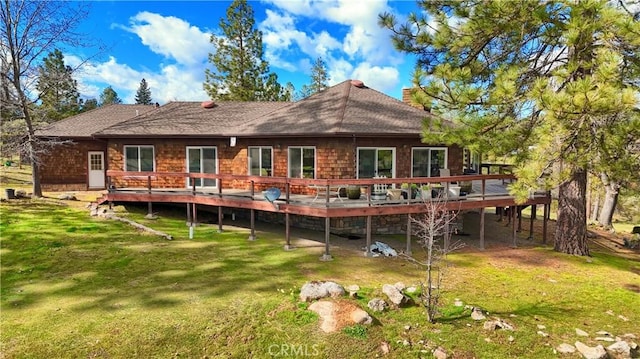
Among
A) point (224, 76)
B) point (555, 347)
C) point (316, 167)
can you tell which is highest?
point (224, 76)

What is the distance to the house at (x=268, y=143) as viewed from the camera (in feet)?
41.7

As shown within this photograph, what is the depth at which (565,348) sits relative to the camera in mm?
5707

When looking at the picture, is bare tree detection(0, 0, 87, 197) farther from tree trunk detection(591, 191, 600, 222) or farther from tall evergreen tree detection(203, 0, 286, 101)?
tree trunk detection(591, 191, 600, 222)

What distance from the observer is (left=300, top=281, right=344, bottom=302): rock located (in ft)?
22.4

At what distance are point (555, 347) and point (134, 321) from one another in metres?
7.07

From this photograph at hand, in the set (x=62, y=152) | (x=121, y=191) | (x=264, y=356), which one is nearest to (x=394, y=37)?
(x=264, y=356)

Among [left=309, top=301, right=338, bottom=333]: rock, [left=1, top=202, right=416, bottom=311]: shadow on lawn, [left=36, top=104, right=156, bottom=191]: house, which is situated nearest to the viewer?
[left=309, top=301, right=338, bottom=333]: rock

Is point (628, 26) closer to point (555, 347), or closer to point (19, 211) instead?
point (555, 347)

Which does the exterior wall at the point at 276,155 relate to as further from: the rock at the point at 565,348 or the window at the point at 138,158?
the rock at the point at 565,348

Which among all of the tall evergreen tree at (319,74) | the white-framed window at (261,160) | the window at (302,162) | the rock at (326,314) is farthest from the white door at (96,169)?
the tall evergreen tree at (319,74)

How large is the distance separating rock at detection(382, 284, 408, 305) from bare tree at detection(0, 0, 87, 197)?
15.6m

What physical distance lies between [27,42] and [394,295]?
18.5 metres

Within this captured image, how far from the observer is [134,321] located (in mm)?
5961

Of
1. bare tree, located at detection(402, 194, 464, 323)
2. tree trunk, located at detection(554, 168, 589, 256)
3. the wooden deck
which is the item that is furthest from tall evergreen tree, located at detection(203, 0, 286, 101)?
tree trunk, located at detection(554, 168, 589, 256)
